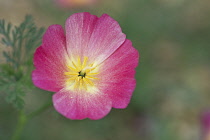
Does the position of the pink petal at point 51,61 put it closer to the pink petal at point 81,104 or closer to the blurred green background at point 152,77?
the pink petal at point 81,104

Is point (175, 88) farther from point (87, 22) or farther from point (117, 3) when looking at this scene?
Answer: point (87, 22)

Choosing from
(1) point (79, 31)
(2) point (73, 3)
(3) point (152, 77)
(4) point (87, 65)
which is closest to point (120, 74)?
(4) point (87, 65)

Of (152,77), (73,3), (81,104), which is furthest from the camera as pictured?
(73,3)

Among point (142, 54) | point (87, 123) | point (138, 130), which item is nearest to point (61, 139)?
point (87, 123)

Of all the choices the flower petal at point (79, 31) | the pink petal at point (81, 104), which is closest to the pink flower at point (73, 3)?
the flower petal at point (79, 31)

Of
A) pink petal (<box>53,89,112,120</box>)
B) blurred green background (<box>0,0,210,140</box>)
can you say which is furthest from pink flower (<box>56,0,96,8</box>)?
pink petal (<box>53,89,112,120</box>)

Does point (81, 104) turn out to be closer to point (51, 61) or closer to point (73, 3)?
point (51, 61)
